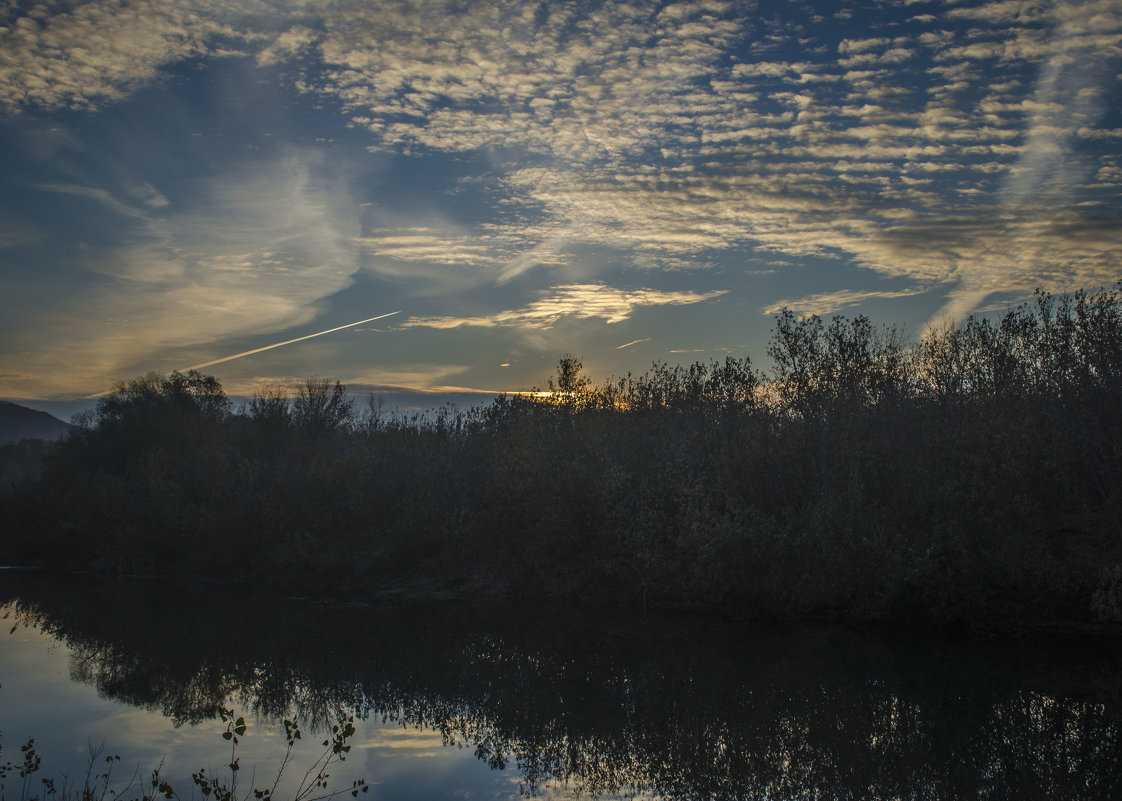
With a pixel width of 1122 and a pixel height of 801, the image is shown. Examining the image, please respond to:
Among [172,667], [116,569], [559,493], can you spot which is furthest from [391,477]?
[172,667]

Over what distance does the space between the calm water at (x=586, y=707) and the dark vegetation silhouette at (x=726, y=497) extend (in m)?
2.19

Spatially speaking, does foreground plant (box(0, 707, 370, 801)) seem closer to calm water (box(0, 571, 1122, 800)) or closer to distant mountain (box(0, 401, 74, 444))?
calm water (box(0, 571, 1122, 800))

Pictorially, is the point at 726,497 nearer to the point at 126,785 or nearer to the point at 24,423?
→ the point at 126,785

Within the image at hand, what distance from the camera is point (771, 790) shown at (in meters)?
11.3

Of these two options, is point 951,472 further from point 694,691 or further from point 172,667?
point 172,667

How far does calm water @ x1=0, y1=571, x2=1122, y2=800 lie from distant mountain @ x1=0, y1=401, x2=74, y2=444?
494ft

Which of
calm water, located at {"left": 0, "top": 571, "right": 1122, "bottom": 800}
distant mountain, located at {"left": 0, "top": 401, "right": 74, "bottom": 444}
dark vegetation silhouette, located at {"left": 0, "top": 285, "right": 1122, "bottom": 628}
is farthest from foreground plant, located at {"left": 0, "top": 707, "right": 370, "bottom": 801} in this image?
distant mountain, located at {"left": 0, "top": 401, "right": 74, "bottom": 444}

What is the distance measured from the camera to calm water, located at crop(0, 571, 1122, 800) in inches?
473

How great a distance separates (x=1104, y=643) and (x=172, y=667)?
24143mm

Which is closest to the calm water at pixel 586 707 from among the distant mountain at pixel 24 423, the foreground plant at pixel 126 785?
the foreground plant at pixel 126 785

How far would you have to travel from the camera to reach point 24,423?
527 feet

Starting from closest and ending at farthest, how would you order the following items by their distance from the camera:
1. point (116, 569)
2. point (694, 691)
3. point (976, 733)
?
point (976, 733)
point (694, 691)
point (116, 569)

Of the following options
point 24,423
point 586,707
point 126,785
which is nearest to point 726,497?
point 586,707

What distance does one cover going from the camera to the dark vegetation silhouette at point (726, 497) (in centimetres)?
2342
